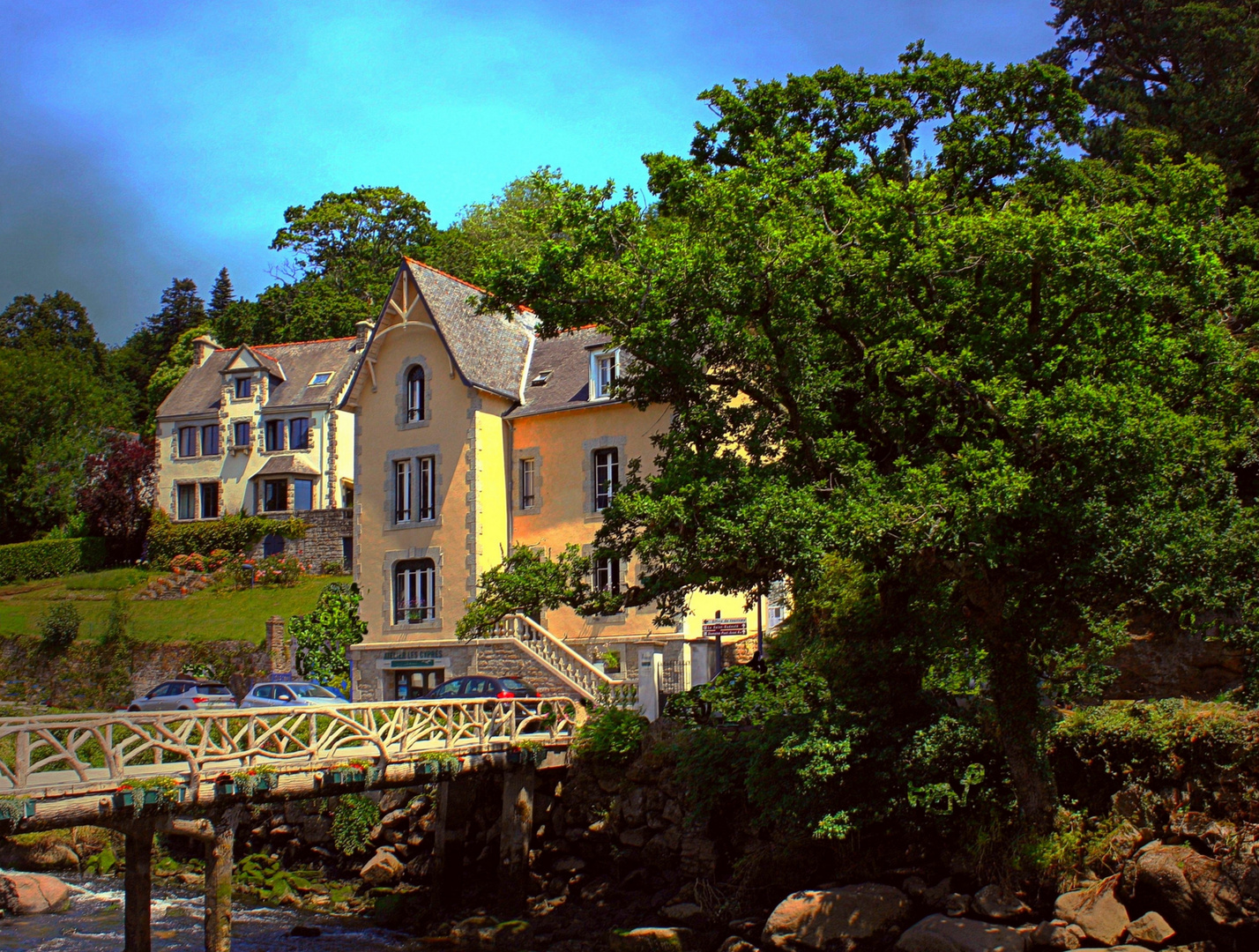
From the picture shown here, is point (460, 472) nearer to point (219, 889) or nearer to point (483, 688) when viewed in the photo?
point (483, 688)

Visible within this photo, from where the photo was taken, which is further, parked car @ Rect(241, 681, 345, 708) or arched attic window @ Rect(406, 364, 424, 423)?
arched attic window @ Rect(406, 364, 424, 423)

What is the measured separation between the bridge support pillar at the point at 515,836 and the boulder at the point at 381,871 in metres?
2.81

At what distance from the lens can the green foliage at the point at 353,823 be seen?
84.2ft

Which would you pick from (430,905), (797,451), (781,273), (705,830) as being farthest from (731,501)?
(430,905)

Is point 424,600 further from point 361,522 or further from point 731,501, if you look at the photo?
point 731,501

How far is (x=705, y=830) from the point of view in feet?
68.3

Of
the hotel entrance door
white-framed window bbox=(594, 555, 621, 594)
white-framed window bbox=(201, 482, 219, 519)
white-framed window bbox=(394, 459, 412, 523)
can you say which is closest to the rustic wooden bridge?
white-framed window bbox=(594, 555, 621, 594)

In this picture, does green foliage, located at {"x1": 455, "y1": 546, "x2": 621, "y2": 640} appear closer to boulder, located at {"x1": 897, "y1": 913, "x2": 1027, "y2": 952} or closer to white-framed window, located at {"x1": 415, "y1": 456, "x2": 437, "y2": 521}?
boulder, located at {"x1": 897, "y1": 913, "x2": 1027, "y2": 952}

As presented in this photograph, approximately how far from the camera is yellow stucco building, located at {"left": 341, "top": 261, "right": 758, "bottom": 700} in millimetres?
32344

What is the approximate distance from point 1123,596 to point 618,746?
11.3 m

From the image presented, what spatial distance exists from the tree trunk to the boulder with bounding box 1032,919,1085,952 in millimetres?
1593

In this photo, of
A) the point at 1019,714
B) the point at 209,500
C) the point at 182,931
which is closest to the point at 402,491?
the point at 182,931

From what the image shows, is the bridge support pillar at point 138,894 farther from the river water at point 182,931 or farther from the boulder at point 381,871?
the boulder at point 381,871

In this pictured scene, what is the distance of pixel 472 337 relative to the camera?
35062mm
